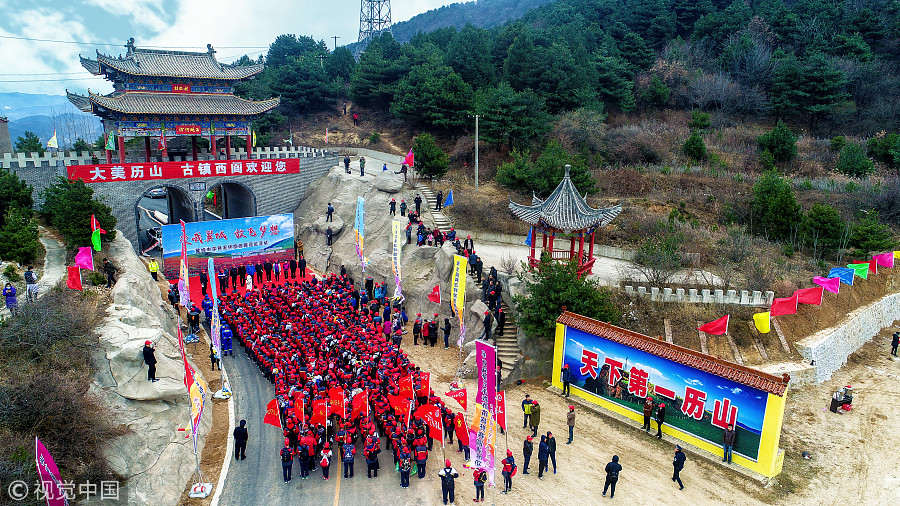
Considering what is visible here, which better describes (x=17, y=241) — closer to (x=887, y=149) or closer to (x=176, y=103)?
(x=176, y=103)

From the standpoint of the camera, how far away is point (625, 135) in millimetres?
42188

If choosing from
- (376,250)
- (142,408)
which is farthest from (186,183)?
(142,408)

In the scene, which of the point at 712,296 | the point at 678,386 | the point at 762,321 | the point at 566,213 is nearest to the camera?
the point at 678,386

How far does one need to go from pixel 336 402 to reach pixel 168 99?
24.7 meters

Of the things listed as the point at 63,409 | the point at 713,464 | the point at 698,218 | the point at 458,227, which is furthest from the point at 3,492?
the point at 698,218

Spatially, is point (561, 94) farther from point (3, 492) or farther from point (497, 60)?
point (3, 492)

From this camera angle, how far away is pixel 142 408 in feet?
48.4

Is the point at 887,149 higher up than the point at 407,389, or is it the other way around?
the point at 887,149

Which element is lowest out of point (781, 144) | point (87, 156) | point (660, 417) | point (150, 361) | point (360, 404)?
point (660, 417)

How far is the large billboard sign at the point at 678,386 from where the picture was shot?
1473cm

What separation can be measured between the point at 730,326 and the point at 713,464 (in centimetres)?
665

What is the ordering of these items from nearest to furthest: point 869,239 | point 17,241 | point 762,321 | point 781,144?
1. point 762,321
2. point 17,241
3. point 869,239
4. point 781,144

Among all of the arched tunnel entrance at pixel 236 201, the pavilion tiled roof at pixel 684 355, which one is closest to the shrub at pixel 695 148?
the pavilion tiled roof at pixel 684 355

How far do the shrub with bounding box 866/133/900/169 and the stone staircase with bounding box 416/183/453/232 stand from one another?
2873cm
